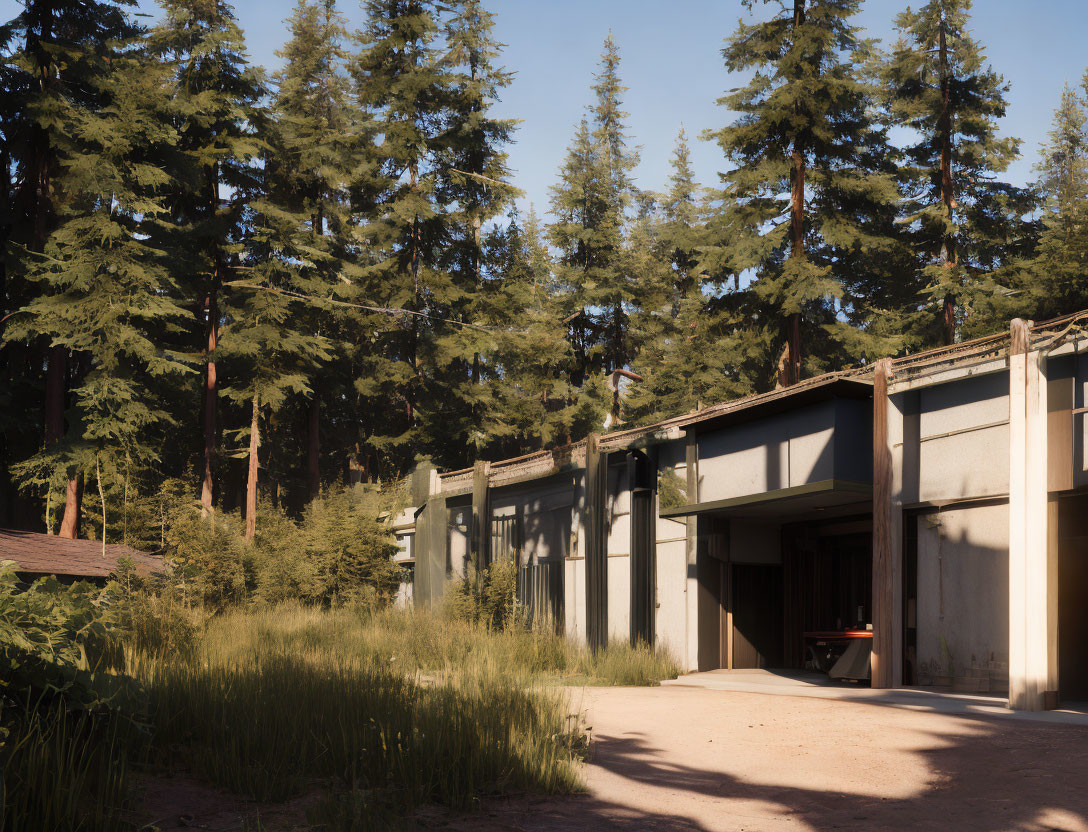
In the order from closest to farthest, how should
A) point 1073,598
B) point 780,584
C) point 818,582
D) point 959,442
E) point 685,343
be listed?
point 1073,598 → point 959,442 → point 818,582 → point 780,584 → point 685,343

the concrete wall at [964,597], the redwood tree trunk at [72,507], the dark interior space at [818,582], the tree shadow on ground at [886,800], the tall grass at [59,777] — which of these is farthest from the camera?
the redwood tree trunk at [72,507]

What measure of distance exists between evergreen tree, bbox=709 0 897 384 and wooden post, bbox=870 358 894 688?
10.6 meters

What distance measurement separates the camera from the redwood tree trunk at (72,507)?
84.5ft

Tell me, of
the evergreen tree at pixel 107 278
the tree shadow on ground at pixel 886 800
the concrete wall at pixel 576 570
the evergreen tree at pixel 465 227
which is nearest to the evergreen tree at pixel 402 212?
the evergreen tree at pixel 465 227

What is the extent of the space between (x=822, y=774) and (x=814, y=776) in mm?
94

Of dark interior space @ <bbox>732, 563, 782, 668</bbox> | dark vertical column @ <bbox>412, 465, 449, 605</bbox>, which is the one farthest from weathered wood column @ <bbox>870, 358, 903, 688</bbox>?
dark vertical column @ <bbox>412, 465, 449, 605</bbox>

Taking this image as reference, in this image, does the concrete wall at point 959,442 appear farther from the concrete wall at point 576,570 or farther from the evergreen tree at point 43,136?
the evergreen tree at point 43,136

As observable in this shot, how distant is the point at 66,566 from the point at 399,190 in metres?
18.6

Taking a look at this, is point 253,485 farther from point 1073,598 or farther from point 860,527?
point 1073,598

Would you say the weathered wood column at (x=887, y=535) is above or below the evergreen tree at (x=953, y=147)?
below

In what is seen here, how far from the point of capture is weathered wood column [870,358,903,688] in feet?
45.7

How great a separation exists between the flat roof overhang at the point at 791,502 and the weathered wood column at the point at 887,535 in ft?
1.43

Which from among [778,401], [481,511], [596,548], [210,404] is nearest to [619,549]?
[596,548]

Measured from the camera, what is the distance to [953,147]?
28.1m
